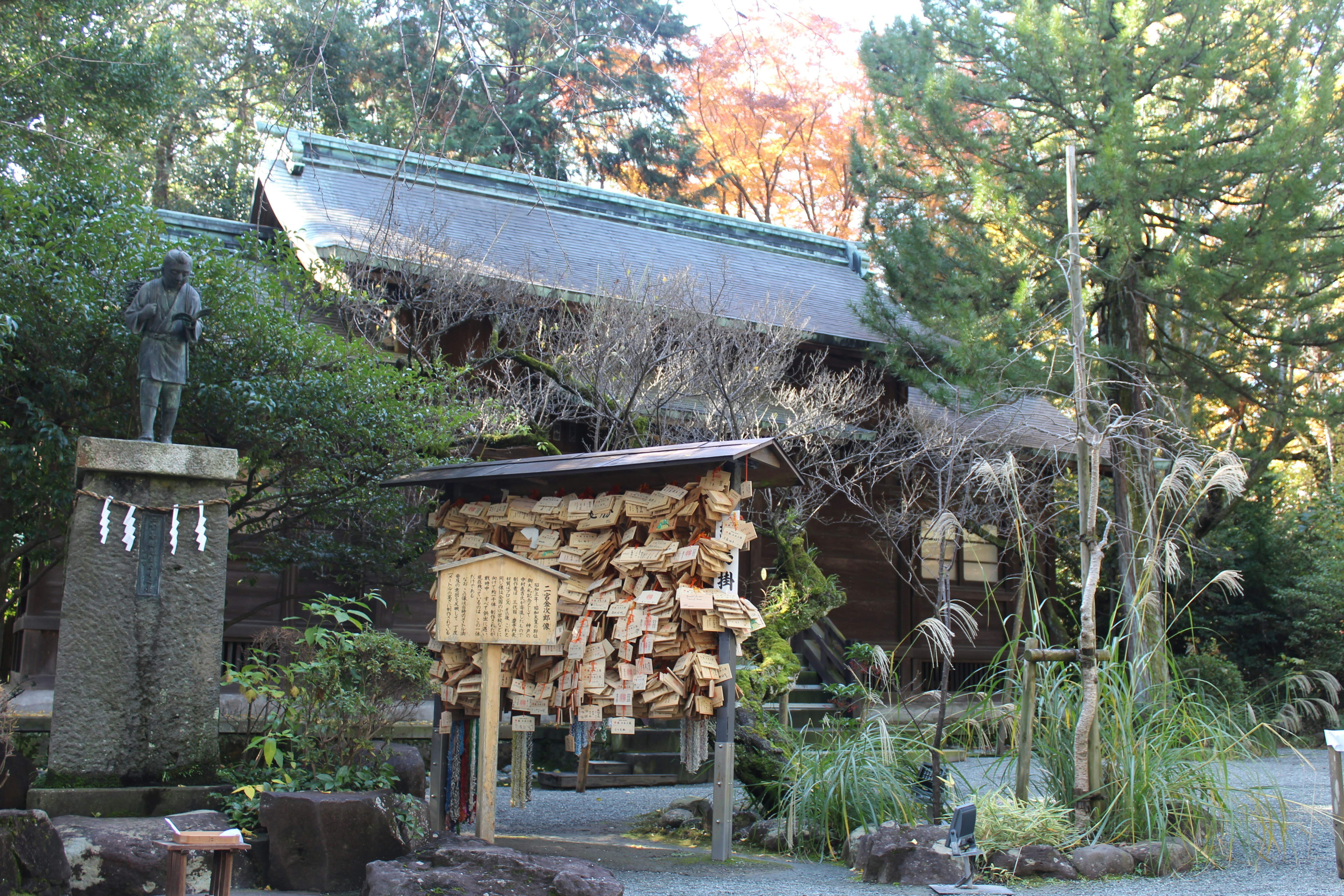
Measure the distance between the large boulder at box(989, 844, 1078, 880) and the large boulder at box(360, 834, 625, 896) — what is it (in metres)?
2.26

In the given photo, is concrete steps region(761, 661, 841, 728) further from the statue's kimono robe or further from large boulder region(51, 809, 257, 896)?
the statue's kimono robe

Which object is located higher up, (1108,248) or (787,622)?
(1108,248)

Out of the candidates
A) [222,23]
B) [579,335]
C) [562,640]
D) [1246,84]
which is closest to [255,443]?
[562,640]

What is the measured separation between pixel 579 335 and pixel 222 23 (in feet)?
35.2

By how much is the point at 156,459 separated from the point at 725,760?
368cm

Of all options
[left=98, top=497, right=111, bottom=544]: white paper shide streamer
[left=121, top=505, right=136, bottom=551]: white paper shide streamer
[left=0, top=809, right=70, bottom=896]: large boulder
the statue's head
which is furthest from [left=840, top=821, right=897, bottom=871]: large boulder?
the statue's head

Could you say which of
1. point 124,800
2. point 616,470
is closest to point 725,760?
point 616,470

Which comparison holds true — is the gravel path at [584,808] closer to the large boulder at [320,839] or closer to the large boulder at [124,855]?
the large boulder at [320,839]

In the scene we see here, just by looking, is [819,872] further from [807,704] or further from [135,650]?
[807,704]

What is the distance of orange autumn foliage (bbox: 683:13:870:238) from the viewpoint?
2022 centimetres

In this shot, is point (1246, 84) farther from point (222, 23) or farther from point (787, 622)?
point (222, 23)

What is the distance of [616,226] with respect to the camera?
15.6m

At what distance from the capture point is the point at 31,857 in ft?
14.9

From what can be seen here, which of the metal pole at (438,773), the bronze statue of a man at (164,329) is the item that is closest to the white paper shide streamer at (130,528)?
the bronze statue of a man at (164,329)
